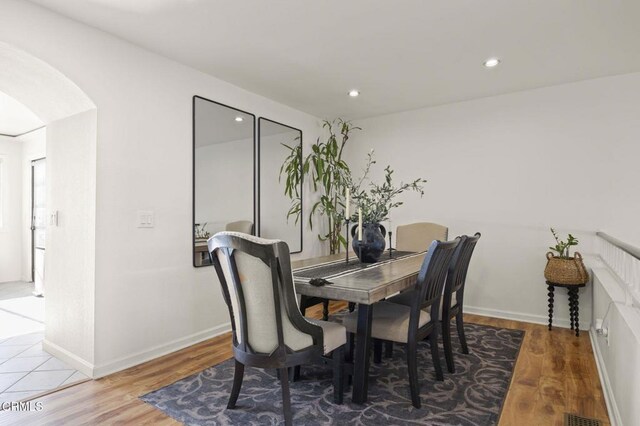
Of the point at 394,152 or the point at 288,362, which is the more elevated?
the point at 394,152

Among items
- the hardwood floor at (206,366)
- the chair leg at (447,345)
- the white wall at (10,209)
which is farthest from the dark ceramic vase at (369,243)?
the white wall at (10,209)

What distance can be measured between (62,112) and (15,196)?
459 centimetres

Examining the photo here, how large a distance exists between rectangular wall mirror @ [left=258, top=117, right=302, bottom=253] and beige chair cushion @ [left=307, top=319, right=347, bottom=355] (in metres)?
2.06

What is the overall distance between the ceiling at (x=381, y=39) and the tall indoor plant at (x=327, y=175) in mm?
988

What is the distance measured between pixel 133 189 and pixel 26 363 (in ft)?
4.93

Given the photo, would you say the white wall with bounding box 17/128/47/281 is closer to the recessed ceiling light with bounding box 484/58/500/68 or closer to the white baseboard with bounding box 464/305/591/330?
the recessed ceiling light with bounding box 484/58/500/68

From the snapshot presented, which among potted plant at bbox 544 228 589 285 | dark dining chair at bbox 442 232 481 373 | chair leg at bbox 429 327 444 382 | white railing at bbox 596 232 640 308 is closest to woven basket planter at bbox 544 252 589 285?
potted plant at bbox 544 228 589 285

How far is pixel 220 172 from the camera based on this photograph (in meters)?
3.45

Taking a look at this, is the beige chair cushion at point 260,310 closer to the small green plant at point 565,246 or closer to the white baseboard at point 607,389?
the white baseboard at point 607,389

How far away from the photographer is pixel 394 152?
183 inches

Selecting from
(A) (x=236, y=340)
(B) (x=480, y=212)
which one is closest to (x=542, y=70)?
(B) (x=480, y=212)

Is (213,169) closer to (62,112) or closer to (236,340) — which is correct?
(62,112)

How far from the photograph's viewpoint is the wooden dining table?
182cm

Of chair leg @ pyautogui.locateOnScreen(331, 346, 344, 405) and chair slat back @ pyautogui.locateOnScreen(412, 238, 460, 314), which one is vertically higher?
chair slat back @ pyautogui.locateOnScreen(412, 238, 460, 314)
